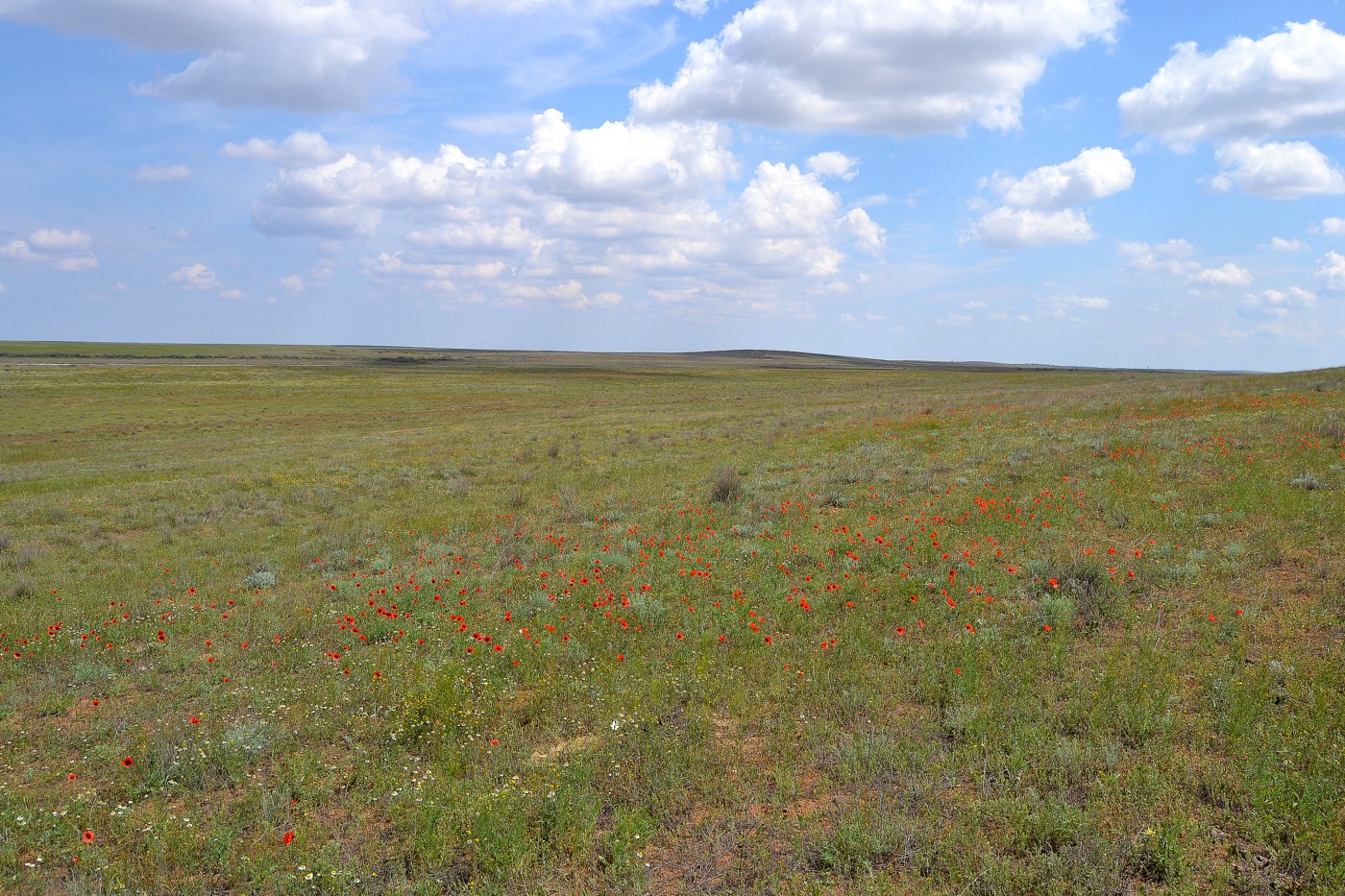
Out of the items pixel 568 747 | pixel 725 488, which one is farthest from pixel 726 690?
pixel 725 488

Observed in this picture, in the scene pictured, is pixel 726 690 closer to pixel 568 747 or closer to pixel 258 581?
pixel 568 747

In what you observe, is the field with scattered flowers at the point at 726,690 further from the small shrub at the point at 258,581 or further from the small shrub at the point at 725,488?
the small shrub at the point at 725,488

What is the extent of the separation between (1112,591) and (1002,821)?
177 inches

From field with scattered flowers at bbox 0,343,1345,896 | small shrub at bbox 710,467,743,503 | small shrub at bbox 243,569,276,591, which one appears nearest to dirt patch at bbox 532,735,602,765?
field with scattered flowers at bbox 0,343,1345,896

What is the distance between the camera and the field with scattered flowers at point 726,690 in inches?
186

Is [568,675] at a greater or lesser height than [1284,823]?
lesser

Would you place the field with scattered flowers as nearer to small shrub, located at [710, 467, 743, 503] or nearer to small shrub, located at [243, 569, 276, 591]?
small shrub, located at [243, 569, 276, 591]

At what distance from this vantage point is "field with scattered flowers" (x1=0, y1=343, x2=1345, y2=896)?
4.71m

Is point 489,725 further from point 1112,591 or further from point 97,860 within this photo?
point 1112,591

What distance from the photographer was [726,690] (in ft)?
22.8

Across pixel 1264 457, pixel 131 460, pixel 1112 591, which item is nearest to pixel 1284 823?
pixel 1112 591

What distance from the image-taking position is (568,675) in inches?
297

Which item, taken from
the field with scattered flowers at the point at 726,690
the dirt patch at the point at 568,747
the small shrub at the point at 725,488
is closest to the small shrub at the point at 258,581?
the field with scattered flowers at the point at 726,690

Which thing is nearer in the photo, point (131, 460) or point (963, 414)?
point (963, 414)
